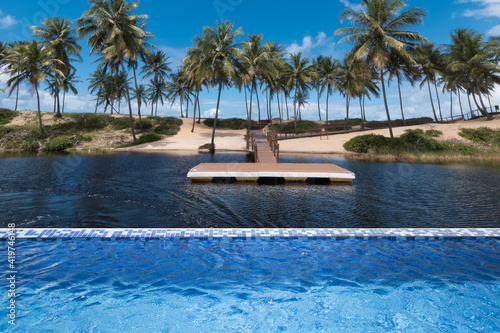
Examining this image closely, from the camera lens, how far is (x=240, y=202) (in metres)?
9.78

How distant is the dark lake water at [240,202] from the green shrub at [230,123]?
122ft

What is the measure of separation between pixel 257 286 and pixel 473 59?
151 feet

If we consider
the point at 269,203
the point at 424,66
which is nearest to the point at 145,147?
the point at 269,203

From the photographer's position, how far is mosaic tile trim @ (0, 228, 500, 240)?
6199 millimetres

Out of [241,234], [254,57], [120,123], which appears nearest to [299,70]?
[254,57]

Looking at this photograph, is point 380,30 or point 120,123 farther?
point 120,123

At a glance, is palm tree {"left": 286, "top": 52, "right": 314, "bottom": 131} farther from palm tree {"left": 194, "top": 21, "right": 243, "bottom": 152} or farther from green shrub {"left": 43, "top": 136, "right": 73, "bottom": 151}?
green shrub {"left": 43, "top": 136, "right": 73, "bottom": 151}

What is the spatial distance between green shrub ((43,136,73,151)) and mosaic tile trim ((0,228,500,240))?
3021 centimetres

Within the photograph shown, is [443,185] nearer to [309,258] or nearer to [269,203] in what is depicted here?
[269,203]

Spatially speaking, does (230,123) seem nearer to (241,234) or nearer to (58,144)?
(58,144)

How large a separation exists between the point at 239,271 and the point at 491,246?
492 cm

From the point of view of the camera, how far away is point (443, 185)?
13172mm

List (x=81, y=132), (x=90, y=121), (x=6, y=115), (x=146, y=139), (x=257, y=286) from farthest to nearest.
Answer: (x=6, y=115), (x=90, y=121), (x=81, y=132), (x=146, y=139), (x=257, y=286)

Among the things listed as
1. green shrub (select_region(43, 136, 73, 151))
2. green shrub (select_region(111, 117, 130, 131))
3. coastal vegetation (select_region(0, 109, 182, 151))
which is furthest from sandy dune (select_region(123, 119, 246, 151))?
green shrub (select_region(111, 117, 130, 131))
